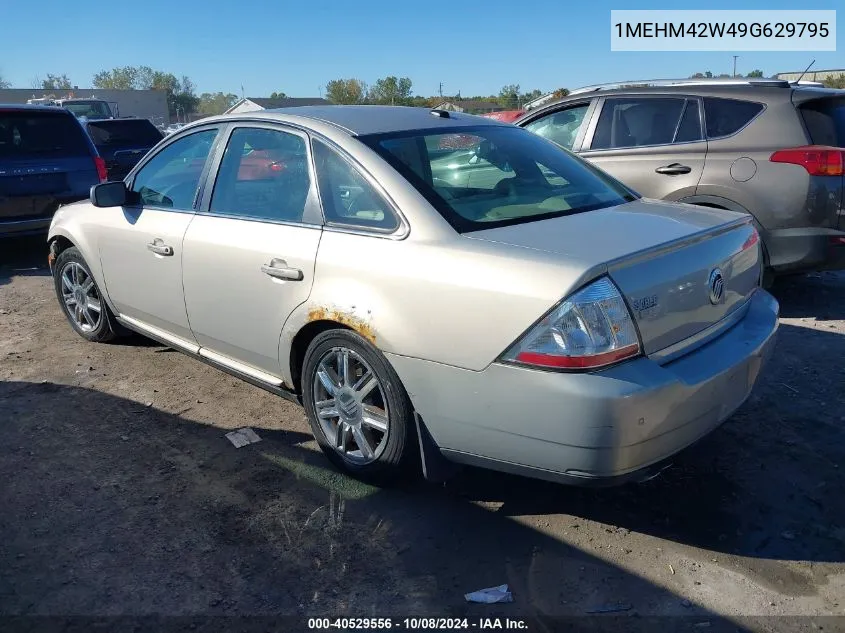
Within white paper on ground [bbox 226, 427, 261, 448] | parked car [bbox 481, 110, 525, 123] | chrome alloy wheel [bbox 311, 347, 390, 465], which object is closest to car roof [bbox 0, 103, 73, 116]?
parked car [bbox 481, 110, 525, 123]

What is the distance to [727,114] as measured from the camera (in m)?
5.76

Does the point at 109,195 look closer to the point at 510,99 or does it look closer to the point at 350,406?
the point at 350,406

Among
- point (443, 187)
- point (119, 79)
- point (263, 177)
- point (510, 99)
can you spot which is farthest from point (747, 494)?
point (119, 79)

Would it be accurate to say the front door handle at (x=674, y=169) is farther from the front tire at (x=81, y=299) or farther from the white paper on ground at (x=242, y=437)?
the front tire at (x=81, y=299)

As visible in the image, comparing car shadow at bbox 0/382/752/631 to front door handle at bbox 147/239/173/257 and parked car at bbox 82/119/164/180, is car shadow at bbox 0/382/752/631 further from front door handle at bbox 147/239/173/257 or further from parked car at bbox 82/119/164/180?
parked car at bbox 82/119/164/180

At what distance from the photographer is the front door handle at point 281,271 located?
10.9 ft

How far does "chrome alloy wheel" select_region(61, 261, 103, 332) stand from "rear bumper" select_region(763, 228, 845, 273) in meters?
5.02

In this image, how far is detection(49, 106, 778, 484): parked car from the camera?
8.22 ft

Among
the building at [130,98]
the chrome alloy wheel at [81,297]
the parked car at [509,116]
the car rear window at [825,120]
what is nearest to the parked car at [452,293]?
the parked car at [509,116]

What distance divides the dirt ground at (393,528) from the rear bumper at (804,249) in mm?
1397

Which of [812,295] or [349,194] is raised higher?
[349,194]

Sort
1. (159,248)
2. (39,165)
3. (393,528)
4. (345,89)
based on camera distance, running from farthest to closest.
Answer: (345,89)
(39,165)
(159,248)
(393,528)

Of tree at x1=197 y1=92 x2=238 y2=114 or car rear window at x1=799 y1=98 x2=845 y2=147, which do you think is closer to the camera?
car rear window at x1=799 y1=98 x2=845 y2=147

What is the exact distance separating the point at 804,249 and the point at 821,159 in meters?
0.66
